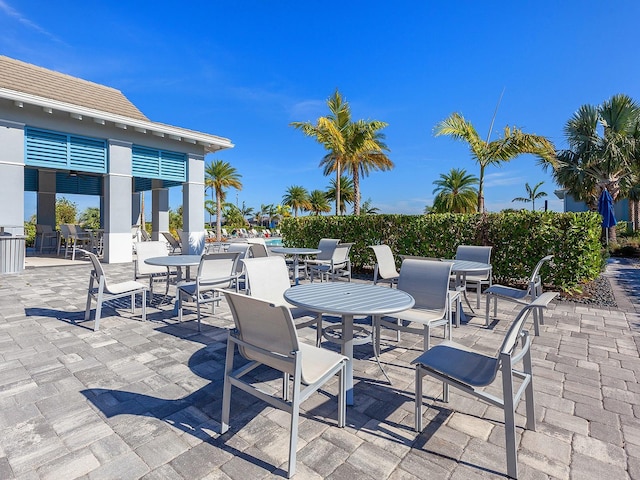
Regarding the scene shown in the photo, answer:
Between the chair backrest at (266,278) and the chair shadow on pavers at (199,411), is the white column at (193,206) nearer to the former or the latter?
the chair backrest at (266,278)

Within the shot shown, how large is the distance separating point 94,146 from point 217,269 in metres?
8.48

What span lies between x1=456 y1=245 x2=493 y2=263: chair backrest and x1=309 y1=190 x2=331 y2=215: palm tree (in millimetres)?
38219

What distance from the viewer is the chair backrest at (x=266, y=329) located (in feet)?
5.60

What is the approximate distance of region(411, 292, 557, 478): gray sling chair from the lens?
68.6 inches

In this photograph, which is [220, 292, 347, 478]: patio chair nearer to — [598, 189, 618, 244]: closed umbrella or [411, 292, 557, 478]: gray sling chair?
[411, 292, 557, 478]: gray sling chair

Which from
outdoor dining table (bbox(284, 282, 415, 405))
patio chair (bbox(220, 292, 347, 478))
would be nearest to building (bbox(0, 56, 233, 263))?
outdoor dining table (bbox(284, 282, 415, 405))

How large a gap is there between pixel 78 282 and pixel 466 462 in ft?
26.8

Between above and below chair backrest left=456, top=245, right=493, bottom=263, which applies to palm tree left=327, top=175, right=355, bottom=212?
above

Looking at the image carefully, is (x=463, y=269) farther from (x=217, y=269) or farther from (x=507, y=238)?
(x=217, y=269)

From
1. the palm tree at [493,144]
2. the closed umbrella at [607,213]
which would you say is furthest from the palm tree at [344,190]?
the palm tree at [493,144]

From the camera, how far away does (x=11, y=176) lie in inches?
335

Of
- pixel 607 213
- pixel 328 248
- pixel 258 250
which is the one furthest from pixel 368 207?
pixel 258 250

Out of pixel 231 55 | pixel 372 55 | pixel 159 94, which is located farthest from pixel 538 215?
pixel 159 94

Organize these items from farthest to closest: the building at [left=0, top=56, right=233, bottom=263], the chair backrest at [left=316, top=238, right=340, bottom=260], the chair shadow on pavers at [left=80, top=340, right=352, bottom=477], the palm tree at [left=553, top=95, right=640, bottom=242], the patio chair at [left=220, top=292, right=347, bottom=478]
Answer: the palm tree at [left=553, top=95, right=640, bottom=242]
the building at [left=0, top=56, right=233, bottom=263]
the chair backrest at [left=316, top=238, right=340, bottom=260]
the chair shadow on pavers at [left=80, top=340, right=352, bottom=477]
the patio chair at [left=220, top=292, right=347, bottom=478]
